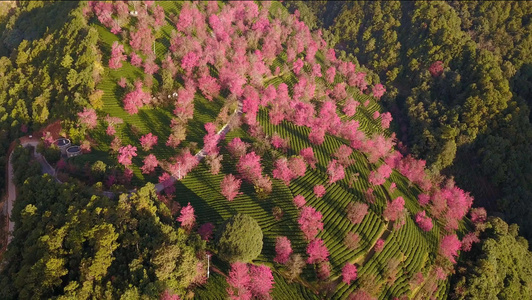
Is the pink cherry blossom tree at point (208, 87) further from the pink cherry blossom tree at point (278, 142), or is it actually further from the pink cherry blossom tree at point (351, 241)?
the pink cherry blossom tree at point (351, 241)

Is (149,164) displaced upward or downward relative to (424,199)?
downward

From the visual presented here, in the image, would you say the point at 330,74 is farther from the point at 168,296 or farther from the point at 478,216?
the point at 168,296

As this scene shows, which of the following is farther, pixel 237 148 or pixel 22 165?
pixel 237 148

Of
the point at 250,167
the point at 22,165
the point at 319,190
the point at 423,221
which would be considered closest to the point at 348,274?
the point at 319,190

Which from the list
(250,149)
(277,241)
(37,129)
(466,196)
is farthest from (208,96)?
(466,196)

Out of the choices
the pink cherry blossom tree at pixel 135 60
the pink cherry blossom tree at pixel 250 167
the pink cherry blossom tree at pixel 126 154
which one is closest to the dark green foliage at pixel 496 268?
the pink cherry blossom tree at pixel 250 167

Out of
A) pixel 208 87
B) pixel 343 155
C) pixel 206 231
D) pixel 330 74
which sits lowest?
pixel 206 231
